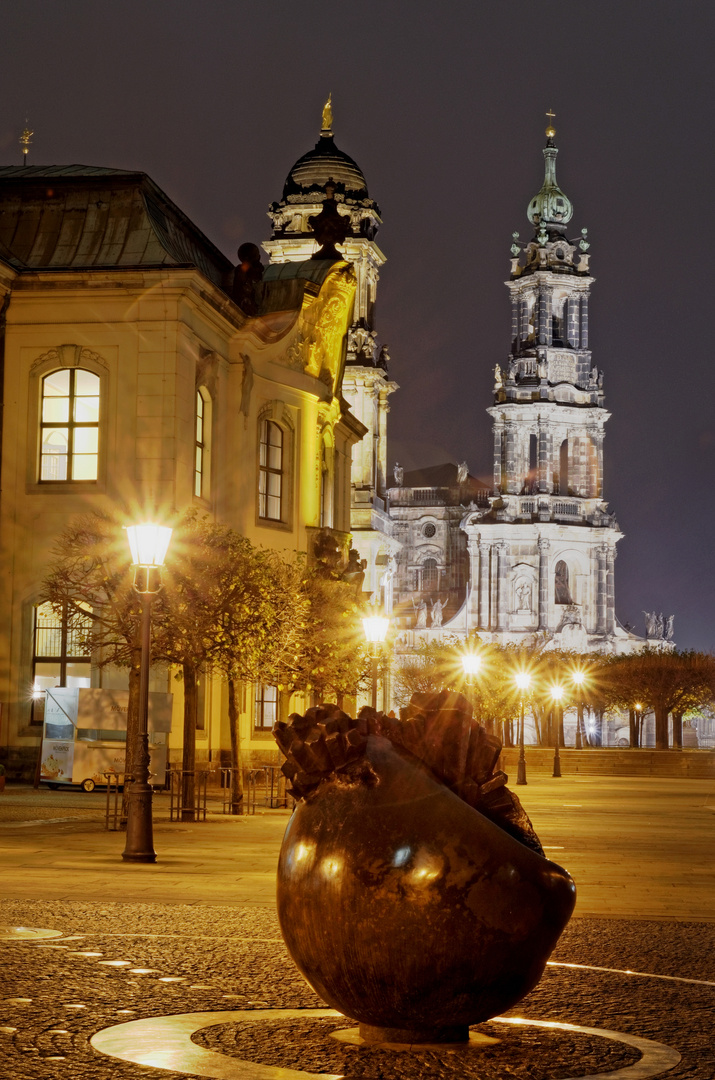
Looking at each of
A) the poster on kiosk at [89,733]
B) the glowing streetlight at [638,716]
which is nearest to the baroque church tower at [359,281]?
the glowing streetlight at [638,716]

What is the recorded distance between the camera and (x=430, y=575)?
12700 cm

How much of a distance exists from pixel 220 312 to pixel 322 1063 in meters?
32.6

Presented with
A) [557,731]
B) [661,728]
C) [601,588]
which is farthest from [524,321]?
A: [557,731]

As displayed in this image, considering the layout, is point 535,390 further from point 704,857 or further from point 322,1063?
point 322,1063

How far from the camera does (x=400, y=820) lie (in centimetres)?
685

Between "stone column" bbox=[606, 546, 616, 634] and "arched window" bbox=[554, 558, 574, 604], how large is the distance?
2.71m

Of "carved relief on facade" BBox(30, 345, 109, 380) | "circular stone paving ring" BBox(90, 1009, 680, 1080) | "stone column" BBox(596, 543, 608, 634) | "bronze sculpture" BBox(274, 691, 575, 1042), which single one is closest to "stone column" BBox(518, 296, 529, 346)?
"stone column" BBox(596, 543, 608, 634)

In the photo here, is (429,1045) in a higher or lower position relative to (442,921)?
lower

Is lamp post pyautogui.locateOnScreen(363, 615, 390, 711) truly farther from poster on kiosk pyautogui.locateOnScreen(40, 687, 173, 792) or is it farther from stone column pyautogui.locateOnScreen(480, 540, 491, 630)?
stone column pyautogui.locateOnScreen(480, 540, 491, 630)

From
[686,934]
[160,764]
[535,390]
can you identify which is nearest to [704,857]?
[686,934]

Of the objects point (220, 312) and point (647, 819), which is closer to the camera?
point (647, 819)

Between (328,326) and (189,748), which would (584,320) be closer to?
(328,326)

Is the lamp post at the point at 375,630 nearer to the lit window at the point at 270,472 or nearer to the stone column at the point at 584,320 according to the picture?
the lit window at the point at 270,472

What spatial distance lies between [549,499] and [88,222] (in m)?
77.4
